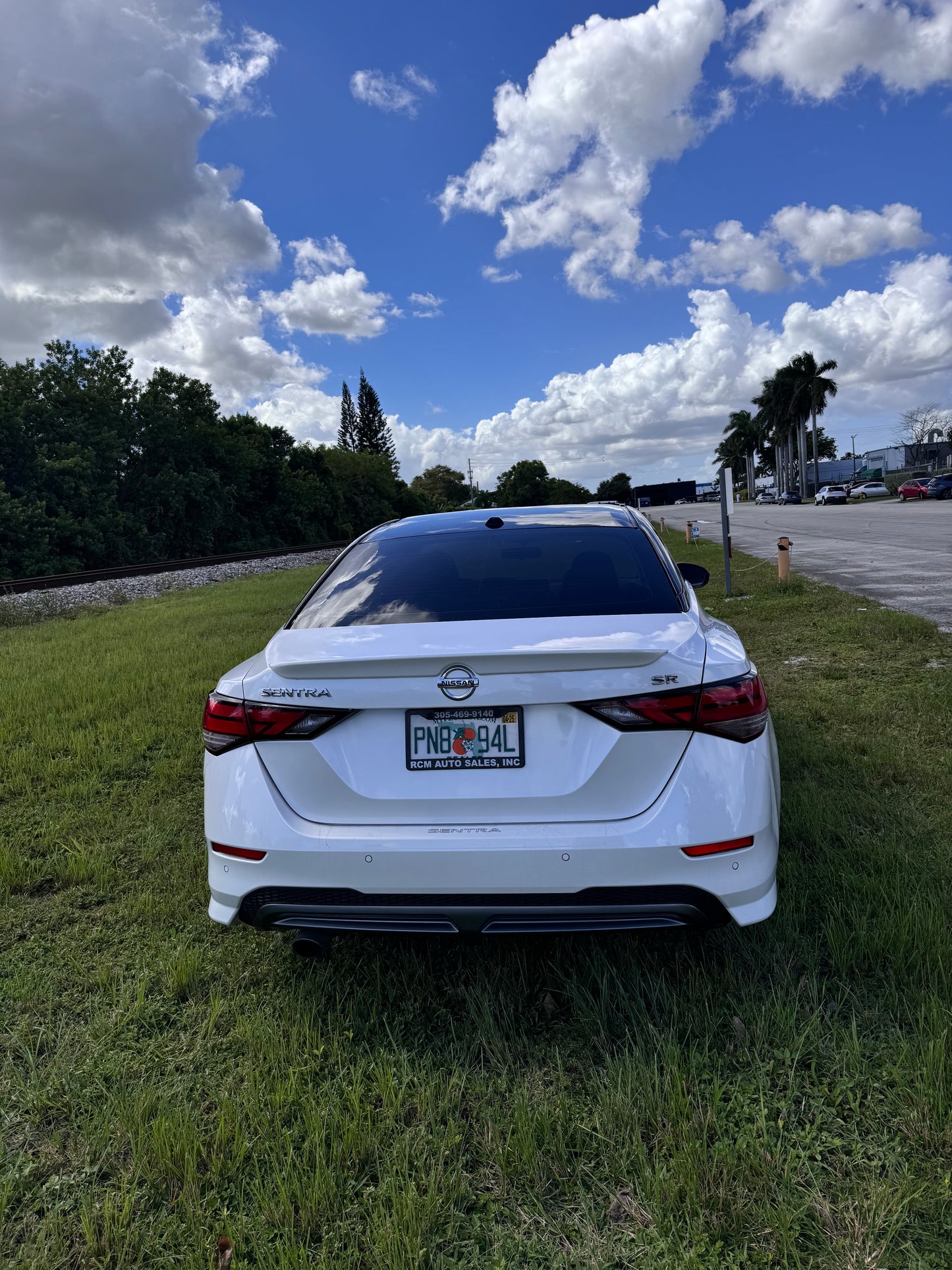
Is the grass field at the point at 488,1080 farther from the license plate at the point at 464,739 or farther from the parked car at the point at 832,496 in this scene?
the parked car at the point at 832,496

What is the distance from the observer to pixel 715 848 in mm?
2207

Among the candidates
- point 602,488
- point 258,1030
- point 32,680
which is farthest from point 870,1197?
point 602,488

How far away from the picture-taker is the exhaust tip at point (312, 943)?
248cm

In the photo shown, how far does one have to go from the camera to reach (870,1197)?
5.74 feet

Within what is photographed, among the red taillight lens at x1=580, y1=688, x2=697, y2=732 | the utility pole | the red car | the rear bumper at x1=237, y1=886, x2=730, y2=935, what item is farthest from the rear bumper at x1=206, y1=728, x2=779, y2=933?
the red car

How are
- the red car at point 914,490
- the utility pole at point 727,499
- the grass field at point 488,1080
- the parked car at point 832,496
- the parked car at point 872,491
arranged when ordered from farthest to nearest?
the parked car at point 872,491 → the parked car at point 832,496 → the red car at point 914,490 → the utility pole at point 727,499 → the grass field at point 488,1080

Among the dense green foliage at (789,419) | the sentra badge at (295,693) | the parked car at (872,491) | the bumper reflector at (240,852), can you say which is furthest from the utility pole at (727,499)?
the dense green foliage at (789,419)

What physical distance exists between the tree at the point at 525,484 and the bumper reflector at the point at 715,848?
103 meters

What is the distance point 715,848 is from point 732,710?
39 centimetres

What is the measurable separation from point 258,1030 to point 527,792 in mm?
1135

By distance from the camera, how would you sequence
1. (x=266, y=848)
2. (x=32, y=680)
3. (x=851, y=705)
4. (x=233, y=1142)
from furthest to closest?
(x=32, y=680) → (x=851, y=705) → (x=266, y=848) → (x=233, y=1142)

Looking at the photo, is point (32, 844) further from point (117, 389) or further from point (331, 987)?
point (117, 389)

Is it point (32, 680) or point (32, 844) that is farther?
point (32, 680)

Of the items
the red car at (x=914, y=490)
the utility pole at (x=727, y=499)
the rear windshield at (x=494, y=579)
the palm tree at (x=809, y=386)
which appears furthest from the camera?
the palm tree at (x=809, y=386)
